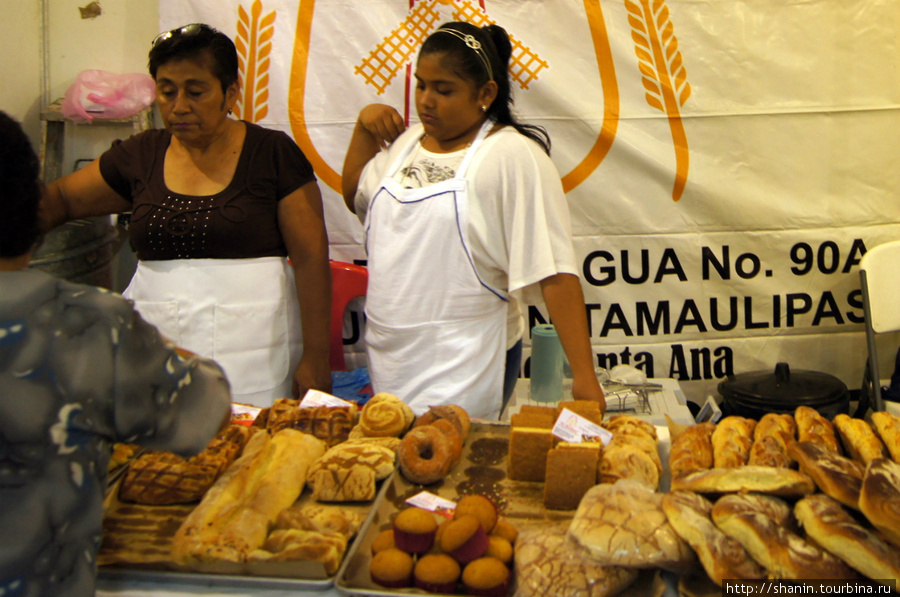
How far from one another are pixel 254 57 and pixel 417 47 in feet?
2.21

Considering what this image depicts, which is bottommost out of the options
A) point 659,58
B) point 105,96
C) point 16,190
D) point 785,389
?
point 785,389

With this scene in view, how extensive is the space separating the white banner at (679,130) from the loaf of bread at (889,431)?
68.4 inches

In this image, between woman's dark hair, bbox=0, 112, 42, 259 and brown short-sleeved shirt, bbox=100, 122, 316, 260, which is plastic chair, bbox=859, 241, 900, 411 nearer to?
brown short-sleeved shirt, bbox=100, 122, 316, 260

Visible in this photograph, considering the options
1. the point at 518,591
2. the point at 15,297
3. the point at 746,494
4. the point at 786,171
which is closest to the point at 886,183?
the point at 786,171

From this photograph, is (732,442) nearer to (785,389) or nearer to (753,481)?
(753,481)

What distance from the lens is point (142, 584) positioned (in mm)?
1258

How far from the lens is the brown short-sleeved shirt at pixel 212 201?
210 centimetres

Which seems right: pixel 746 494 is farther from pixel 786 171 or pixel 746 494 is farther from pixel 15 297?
pixel 786 171

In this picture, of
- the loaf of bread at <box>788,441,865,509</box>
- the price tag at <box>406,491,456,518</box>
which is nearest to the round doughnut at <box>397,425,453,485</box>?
the price tag at <box>406,491,456,518</box>

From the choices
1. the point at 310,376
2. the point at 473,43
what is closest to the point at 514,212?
the point at 473,43

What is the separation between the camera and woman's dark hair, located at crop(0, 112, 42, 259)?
3.17ft

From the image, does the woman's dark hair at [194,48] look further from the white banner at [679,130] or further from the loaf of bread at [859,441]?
the loaf of bread at [859,441]

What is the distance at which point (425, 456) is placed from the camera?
1.58 metres

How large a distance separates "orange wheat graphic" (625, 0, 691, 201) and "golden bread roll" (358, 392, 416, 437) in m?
1.94
